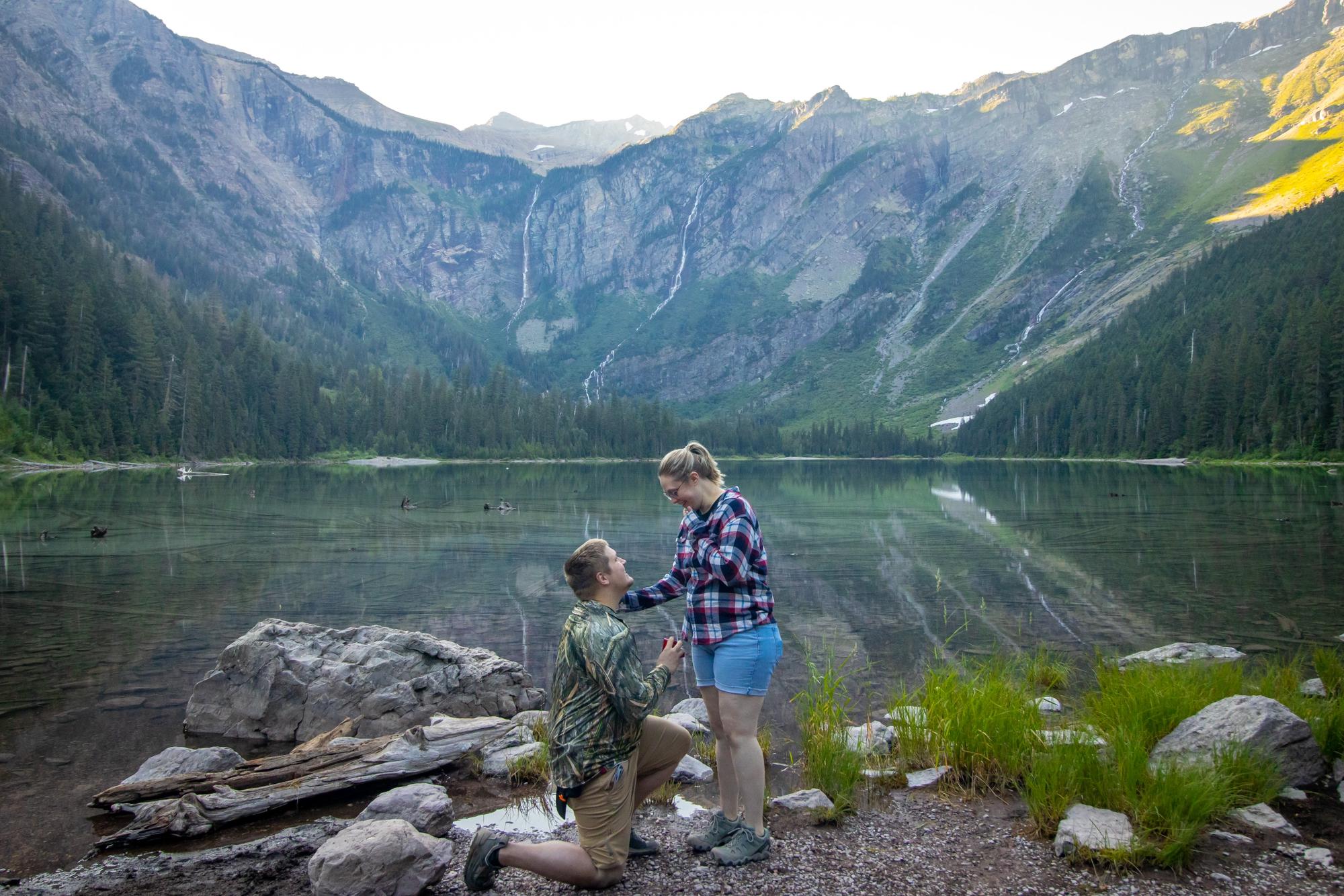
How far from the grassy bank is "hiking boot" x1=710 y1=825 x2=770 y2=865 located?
1098 millimetres

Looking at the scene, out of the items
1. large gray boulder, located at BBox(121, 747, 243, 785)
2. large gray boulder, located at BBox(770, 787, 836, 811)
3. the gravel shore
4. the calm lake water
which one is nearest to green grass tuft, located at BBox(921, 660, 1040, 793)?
the gravel shore

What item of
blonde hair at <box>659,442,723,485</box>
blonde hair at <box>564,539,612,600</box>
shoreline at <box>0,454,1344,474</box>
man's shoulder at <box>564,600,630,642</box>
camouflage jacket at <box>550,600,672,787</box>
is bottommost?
shoreline at <box>0,454,1344,474</box>

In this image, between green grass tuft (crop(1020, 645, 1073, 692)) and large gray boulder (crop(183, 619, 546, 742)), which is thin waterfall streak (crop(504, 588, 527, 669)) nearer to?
large gray boulder (crop(183, 619, 546, 742))

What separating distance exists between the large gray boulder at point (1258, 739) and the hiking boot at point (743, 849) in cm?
366

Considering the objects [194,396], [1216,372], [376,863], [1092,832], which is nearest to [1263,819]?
[1092,832]

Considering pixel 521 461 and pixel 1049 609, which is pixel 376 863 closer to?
pixel 1049 609

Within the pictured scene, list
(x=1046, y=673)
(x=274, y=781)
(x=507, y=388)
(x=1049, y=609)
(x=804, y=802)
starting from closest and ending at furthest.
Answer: (x=804, y=802) < (x=274, y=781) < (x=1046, y=673) < (x=1049, y=609) < (x=507, y=388)

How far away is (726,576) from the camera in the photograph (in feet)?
20.1

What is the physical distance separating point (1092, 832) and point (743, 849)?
2700mm

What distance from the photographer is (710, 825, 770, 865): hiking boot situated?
20.4 ft

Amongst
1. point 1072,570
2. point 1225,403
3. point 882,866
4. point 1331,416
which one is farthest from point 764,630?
point 1225,403

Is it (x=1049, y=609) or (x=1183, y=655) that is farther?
(x=1049, y=609)

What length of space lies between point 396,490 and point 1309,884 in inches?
2649

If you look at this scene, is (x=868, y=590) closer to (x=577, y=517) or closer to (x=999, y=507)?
(x=577, y=517)
